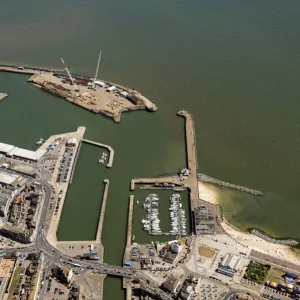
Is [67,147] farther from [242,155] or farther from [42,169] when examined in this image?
[242,155]

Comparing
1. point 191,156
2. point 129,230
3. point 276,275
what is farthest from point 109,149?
point 276,275

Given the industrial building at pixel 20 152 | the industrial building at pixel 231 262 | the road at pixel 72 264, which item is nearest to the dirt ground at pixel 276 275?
the industrial building at pixel 231 262

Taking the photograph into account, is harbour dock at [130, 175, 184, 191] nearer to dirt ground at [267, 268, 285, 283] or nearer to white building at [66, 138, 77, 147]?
white building at [66, 138, 77, 147]

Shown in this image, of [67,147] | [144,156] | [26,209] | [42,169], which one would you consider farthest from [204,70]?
[26,209]

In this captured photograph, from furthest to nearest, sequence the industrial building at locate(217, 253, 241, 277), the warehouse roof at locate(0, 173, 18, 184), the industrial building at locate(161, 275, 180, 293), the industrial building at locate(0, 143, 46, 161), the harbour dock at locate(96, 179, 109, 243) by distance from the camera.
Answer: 1. the industrial building at locate(0, 143, 46, 161)
2. the warehouse roof at locate(0, 173, 18, 184)
3. the harbour dock at locate(96, 179, 109, 243)
4. the industrial building at locate(217, 253, 241, 277)
5. the industrial building at locate(161, 275, 180, 293)

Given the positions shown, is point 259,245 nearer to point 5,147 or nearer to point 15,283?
point 15,283

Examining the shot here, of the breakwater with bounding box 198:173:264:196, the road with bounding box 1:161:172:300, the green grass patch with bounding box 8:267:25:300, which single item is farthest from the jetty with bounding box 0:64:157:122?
the green grass patch with bounding box 8:267:25:300

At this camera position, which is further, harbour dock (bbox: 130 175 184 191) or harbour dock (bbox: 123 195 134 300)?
harbour dock (bbox: 130 175 184 191)
